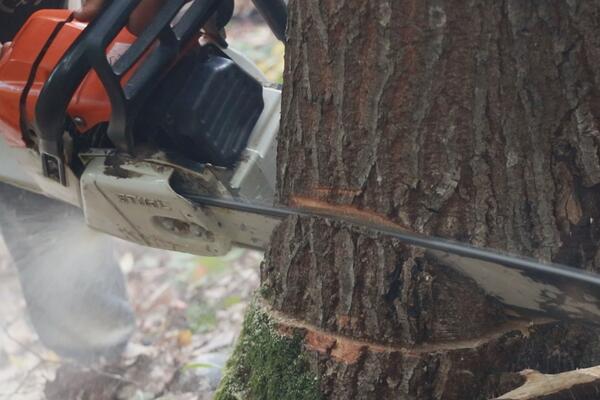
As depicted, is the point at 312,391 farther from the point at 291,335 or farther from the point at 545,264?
the point at 545,264

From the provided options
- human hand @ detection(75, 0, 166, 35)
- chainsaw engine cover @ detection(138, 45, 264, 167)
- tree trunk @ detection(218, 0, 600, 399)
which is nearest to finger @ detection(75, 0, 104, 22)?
human hand @ detection(75, 0, 166, 35)

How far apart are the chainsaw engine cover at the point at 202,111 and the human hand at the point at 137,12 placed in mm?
134

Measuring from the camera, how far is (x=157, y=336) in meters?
Result: 3.52

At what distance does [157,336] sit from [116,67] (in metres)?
1.90

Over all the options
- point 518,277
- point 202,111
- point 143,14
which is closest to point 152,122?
point 202,111

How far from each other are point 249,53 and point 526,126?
4.39m

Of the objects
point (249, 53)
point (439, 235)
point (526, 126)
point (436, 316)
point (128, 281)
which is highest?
point (526, 126)

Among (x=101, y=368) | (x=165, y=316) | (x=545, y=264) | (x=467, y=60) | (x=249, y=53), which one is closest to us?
(x=467, y=60)

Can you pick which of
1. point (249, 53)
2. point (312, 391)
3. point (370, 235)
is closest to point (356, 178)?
point (370, 235)

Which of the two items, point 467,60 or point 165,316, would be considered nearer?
point 467,60

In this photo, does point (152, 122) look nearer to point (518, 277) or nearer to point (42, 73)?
point (42, 73)

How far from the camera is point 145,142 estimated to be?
1979 mm

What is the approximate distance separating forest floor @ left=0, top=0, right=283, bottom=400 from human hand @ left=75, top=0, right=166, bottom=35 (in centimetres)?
130

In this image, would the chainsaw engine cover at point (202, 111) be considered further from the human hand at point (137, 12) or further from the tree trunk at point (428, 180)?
the tree trunk at point (428, 180)
